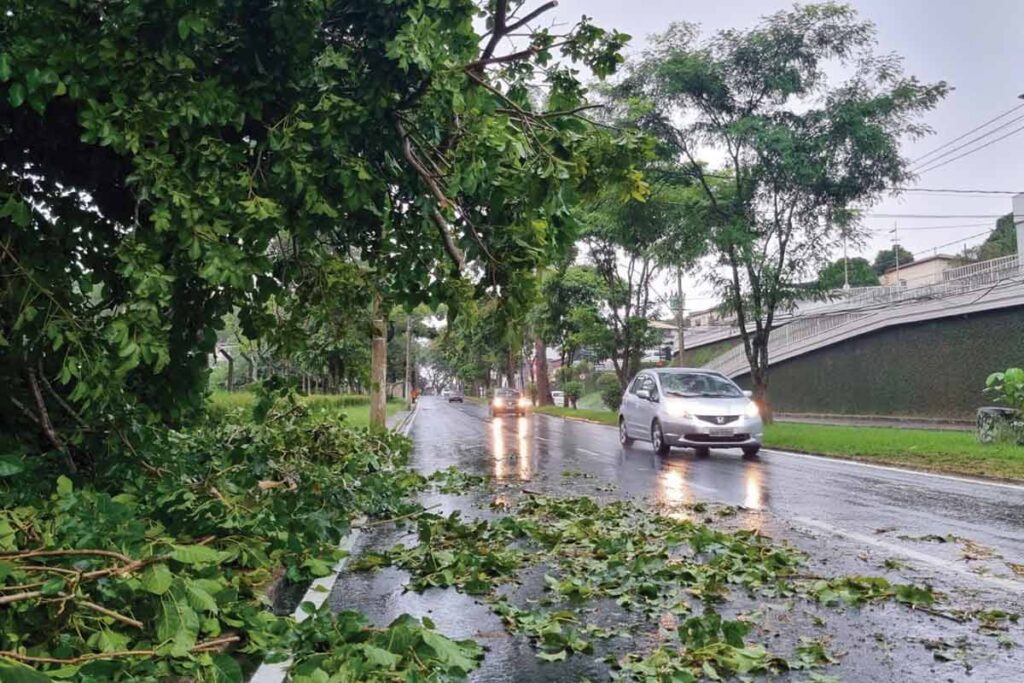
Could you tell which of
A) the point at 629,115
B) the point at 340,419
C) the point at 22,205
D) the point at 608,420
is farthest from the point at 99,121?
the point at 608,420

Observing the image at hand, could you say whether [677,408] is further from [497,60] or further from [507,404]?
[507,404]

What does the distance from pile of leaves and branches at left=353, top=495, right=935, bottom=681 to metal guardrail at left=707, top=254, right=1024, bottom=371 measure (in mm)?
17876

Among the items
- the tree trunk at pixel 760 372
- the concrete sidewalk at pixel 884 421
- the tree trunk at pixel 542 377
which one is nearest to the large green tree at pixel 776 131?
the tree trunk at pixel 760 372

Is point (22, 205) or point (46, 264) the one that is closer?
point (22, 205)

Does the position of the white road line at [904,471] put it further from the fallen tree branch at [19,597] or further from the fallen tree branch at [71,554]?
the fallen tree branch at [19,597]

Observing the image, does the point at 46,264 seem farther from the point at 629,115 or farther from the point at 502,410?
the point at 502,410

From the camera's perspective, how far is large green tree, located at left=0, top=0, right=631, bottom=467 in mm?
4227

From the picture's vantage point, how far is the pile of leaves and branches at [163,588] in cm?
309

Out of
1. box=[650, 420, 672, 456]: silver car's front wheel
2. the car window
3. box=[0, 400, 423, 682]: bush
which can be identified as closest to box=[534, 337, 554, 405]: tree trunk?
the car window

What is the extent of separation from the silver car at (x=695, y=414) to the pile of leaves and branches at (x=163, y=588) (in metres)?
9.71

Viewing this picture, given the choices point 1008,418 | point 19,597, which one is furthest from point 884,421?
point 19,597

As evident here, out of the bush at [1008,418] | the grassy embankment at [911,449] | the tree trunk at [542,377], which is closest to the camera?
the grassy embankment at [911,449]

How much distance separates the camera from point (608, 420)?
3173cm

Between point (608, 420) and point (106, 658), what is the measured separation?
29.4 meters
